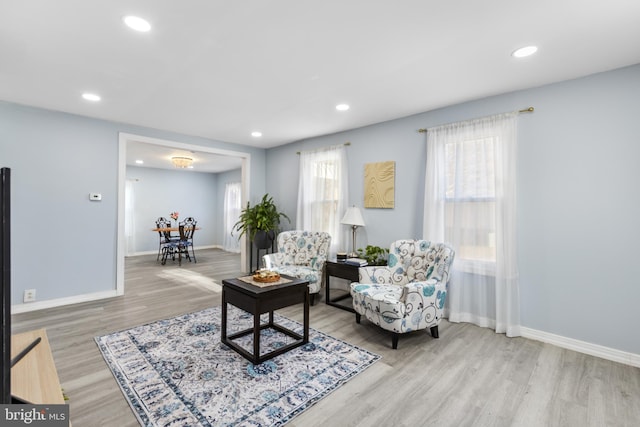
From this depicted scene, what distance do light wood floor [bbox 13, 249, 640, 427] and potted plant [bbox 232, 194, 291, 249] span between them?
6.95 ft

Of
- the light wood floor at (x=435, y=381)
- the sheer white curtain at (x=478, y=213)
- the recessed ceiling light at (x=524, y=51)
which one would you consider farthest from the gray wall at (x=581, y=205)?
the recessed ceiling light at (x=524, y=51)

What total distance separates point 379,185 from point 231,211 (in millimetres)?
5984

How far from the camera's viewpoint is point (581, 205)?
274 centimetres

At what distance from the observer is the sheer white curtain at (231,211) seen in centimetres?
880

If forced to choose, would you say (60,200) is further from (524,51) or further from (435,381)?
(524,51)

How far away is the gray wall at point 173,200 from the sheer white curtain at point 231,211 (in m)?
0.58

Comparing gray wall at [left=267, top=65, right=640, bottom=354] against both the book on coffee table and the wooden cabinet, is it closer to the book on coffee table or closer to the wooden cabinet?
the book on coffee table

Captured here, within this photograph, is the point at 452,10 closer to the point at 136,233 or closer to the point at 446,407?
the point at 446,407

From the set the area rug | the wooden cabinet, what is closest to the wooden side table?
the area rug

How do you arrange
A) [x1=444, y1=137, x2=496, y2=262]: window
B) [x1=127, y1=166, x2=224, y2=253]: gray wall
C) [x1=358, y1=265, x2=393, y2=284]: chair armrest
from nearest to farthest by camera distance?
→ 1. [x1=444, y1=137, x2=496, y2=262]: window
2. [x1=358, y1=265, x2=393, y2=284]: chair armrest
3. [x1=127, y1=166, x2=224, y2=253]: gray wall

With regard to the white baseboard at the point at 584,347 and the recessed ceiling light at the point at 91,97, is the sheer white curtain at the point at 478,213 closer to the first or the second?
the white baseboard at the point at 584,347

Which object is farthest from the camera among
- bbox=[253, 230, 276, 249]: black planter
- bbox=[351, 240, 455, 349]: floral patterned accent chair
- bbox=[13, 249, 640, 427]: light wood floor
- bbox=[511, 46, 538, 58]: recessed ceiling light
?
bbox=[253, 230, 276, 249]: black planter

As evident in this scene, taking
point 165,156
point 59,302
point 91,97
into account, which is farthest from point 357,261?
point 165,156

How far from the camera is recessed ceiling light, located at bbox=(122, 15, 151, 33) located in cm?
198
